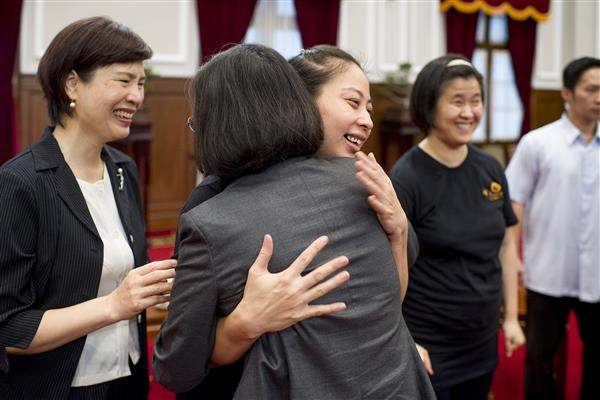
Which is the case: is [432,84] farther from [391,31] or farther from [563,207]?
[391,31]

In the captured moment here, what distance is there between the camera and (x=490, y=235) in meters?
2.19

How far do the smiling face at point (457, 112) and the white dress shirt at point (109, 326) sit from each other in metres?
1.13

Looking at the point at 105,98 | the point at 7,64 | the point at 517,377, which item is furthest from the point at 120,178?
the point at 7,64

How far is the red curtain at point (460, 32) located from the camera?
29.3 feet

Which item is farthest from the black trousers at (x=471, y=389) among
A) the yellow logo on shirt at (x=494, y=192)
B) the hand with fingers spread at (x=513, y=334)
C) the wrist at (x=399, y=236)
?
the wrist at (x=399, y=236)

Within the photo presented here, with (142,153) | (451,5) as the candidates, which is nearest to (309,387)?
(142,153)

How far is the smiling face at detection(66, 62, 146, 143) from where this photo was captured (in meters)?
1.70

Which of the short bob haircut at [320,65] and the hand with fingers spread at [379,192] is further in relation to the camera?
the short bob haircut at [320,65]

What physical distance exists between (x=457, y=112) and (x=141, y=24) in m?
5.28

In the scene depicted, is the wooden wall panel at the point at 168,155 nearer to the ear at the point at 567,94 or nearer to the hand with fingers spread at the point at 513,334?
the ear at the point at 567,94

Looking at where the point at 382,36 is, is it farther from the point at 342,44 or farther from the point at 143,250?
the point at 143,250

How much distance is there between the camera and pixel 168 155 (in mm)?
7172

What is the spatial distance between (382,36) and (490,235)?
260 inches

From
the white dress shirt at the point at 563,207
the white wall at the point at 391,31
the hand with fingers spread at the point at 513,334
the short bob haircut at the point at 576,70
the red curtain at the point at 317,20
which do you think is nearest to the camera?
the hand with fingers spread at the point at 513,334
